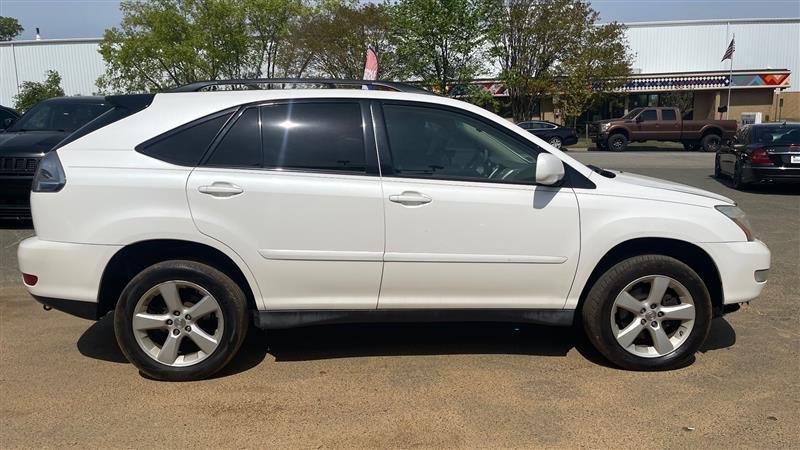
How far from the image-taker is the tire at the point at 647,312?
151 inches

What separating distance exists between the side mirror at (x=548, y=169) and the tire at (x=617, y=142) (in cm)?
2619

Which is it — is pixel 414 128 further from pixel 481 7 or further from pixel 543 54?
pixel 543 54

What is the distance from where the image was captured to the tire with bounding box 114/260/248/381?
3668mm

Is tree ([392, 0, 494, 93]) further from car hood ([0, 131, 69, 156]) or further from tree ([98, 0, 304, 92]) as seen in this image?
car hood ([0, 131, 69, 156])

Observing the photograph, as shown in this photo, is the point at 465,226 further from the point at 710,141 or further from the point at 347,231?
the point at 710,141

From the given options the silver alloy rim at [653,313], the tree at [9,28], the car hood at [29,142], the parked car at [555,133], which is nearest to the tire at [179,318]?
the silver alloy rim at [653,313]

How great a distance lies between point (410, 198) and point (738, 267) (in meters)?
2.10

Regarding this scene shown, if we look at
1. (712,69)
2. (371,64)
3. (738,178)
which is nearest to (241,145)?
(371,64)

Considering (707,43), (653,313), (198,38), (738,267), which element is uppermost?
(707,43)

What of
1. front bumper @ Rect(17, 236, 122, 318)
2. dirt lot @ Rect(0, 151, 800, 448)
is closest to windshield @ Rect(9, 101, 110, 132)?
dirt lot @ Rect(0, 151, 800, 448)

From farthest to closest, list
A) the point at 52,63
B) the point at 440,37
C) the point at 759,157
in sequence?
the point at 52,63 < the point at 440,37 < the point at 759,157

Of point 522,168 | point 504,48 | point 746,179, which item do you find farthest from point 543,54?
point 522,168

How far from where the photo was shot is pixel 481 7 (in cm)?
2822

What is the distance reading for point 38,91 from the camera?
4088cm
